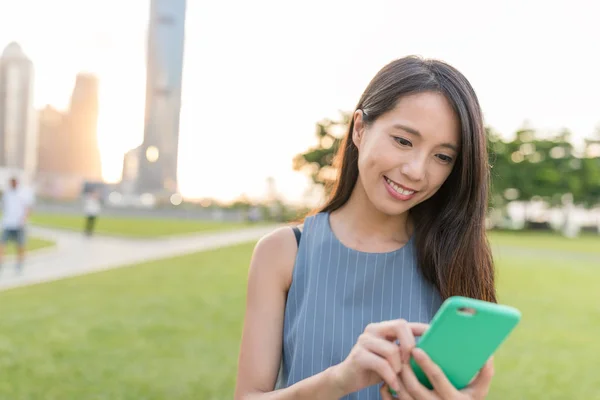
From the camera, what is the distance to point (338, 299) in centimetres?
159

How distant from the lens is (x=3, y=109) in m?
116

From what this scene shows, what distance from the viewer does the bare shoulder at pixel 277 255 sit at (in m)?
1.60

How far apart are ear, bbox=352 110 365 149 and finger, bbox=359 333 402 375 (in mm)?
639

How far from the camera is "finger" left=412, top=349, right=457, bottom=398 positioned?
1.14 metres

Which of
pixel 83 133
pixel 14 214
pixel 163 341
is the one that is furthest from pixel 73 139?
pixel 163 341

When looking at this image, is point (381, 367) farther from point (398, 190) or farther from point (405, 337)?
point (398, 190)

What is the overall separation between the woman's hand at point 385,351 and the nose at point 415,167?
40 cm

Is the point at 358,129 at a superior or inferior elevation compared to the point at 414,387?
superior

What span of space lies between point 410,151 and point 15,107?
424ft

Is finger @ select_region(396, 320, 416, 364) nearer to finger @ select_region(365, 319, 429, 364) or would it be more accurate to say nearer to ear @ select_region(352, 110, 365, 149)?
finger @ select_region(365, 319, 429, 364)

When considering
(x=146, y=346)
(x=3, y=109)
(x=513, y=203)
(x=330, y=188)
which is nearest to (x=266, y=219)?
(x=513, y=203)

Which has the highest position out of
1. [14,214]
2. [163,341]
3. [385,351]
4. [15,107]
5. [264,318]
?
[385,351]

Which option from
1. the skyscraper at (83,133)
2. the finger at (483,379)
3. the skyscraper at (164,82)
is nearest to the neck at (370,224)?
the finger at (483,379)

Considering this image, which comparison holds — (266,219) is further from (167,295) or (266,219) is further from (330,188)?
(330,188)
